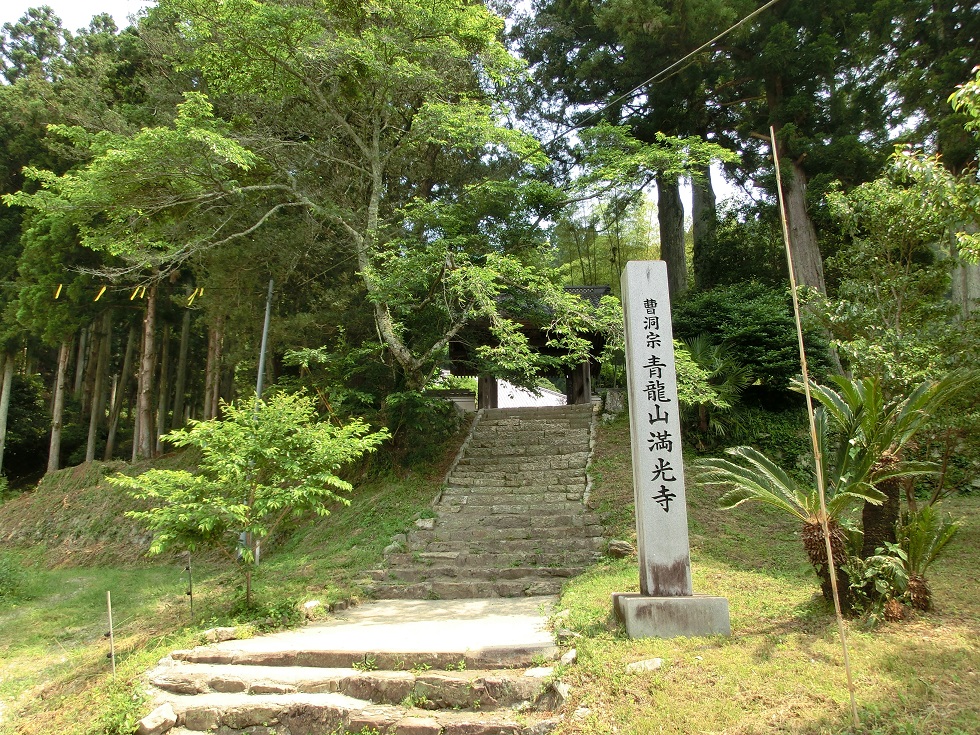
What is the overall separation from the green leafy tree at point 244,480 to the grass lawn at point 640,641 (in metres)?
1.06

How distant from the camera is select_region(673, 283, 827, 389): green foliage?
489 inches

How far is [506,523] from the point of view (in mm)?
10570

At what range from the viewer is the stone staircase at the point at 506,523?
8.66 metres

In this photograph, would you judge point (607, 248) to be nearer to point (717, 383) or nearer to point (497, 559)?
point (717, 383)

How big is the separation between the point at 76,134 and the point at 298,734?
13041mm

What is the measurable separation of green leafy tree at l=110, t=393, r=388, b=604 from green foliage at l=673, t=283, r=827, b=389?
338 inches

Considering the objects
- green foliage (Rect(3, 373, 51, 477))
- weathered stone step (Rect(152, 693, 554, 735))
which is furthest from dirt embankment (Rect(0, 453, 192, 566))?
weathered stone step (Rect(152, 693, 554, 735))

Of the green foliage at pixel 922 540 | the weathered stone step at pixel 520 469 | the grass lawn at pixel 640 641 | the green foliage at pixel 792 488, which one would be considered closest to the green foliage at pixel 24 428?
the grass lawn at pixel 640 641

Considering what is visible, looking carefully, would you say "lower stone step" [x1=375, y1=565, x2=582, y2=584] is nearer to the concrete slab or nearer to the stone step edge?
the concrete slab

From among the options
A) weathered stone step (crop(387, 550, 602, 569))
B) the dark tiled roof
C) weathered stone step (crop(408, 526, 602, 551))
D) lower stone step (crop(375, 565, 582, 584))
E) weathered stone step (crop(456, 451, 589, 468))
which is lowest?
lower stone step (crop(375, 565, 582, 584))

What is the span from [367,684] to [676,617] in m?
2.59

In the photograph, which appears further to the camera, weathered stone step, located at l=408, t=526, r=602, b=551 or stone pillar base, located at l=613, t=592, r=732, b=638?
weathered stone step, located at l=408, t=526, r=602, b=551

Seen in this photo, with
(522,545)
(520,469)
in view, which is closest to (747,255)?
(520,469)

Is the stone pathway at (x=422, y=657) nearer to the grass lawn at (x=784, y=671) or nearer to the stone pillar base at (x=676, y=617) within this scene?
the grass lawn at (x=784, y=671)
